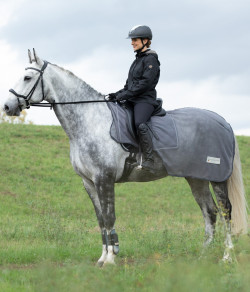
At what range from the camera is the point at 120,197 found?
20984 millimetres

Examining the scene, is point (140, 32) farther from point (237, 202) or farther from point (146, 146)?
point (237, 202)

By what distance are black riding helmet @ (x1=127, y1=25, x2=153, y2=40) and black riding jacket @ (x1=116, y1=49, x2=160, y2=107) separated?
0.28 metres

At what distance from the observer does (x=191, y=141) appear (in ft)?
28.8

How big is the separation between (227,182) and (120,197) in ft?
40.1

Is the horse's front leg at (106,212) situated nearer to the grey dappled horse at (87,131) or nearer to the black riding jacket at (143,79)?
the grey dappled horse at (87,131)

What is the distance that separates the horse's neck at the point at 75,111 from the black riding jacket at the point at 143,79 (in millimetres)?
503

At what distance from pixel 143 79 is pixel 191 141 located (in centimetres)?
150

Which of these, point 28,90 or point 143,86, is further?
point 143,86

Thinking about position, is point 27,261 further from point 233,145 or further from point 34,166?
point 34,166

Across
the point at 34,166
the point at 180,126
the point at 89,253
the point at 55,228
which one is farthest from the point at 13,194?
the point at 180,126

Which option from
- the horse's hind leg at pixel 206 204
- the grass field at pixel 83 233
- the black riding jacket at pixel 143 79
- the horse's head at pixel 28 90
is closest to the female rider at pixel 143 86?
the black riding jacket at pixel 143 79

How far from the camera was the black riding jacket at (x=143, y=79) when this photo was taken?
8.20 meters

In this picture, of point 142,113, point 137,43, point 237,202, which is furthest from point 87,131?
point 237,202

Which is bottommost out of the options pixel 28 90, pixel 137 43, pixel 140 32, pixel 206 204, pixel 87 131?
pixel 206 204
